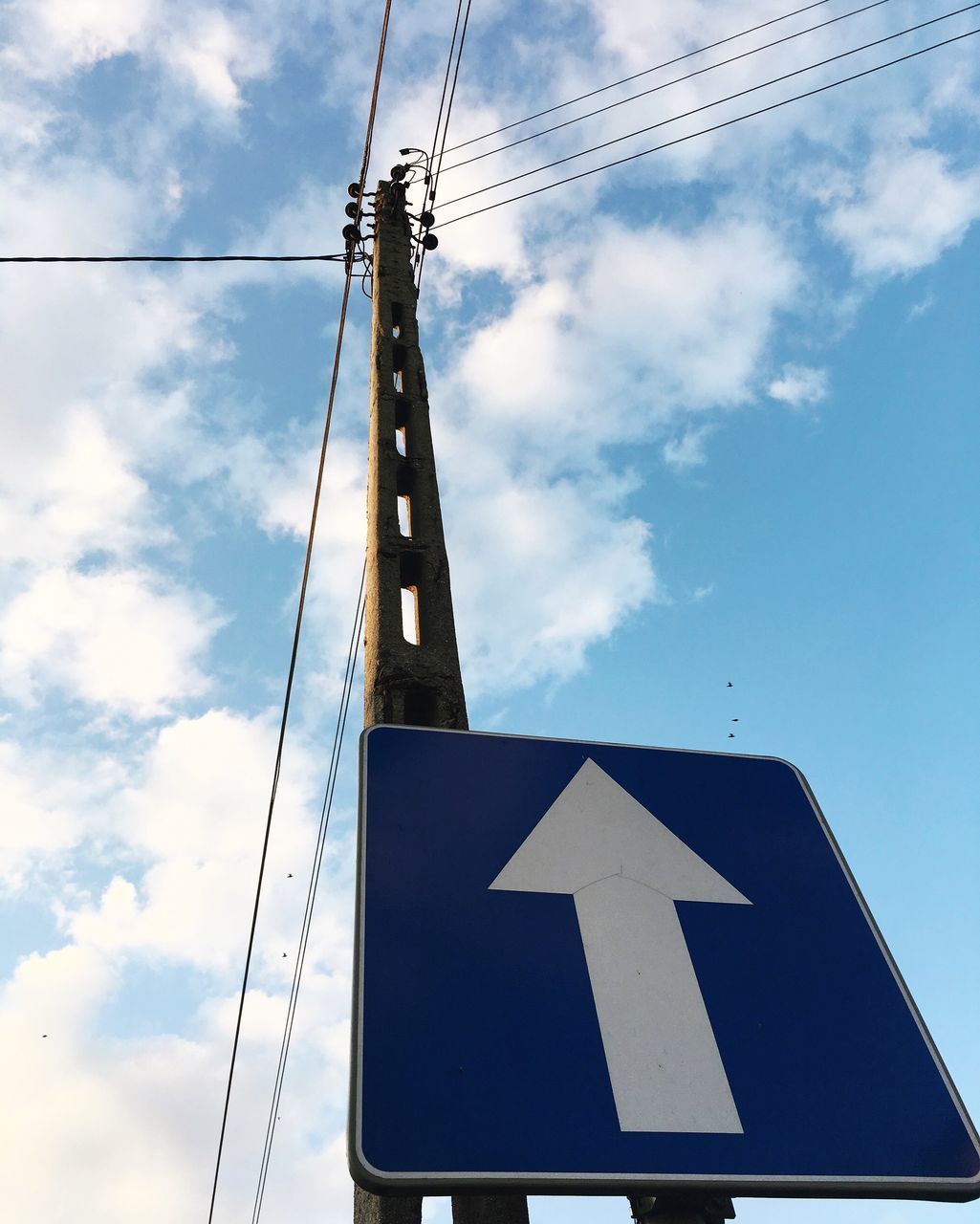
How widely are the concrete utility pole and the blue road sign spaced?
2.69ft

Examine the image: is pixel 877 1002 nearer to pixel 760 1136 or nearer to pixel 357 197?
pixel 760 1136

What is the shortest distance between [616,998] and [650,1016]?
58 millimetres

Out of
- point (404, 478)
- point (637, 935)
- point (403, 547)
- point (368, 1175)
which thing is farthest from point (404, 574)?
point (368, 1175)

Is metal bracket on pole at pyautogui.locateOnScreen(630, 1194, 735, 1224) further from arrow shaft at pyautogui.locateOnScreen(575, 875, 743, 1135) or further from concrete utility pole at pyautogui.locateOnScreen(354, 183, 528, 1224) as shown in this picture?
concrete utility pole at pyautogui.locateOnScreen(354, 183, 528, 1224)

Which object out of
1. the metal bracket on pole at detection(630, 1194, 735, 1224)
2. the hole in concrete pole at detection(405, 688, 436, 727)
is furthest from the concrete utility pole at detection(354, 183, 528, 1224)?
the metal bracket on pole at detection(630, 1194, 735, 1224)

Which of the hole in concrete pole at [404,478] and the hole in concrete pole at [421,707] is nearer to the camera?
the hole in concrete pole at [421,707]

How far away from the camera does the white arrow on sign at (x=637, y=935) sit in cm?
124

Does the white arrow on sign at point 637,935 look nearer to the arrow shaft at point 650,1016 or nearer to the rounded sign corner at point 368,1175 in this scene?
the arrow shaft at point 650,1016

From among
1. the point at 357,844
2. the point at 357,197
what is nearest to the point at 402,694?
the point at 357,844

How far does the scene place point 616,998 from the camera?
4.39ft

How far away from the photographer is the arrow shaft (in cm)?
123

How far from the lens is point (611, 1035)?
1290mm

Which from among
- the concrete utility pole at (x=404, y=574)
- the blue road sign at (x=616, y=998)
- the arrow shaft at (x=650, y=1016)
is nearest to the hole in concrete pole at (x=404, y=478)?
the concrete utility pole at (x=404, y=574)

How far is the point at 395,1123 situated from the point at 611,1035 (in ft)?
1.12
